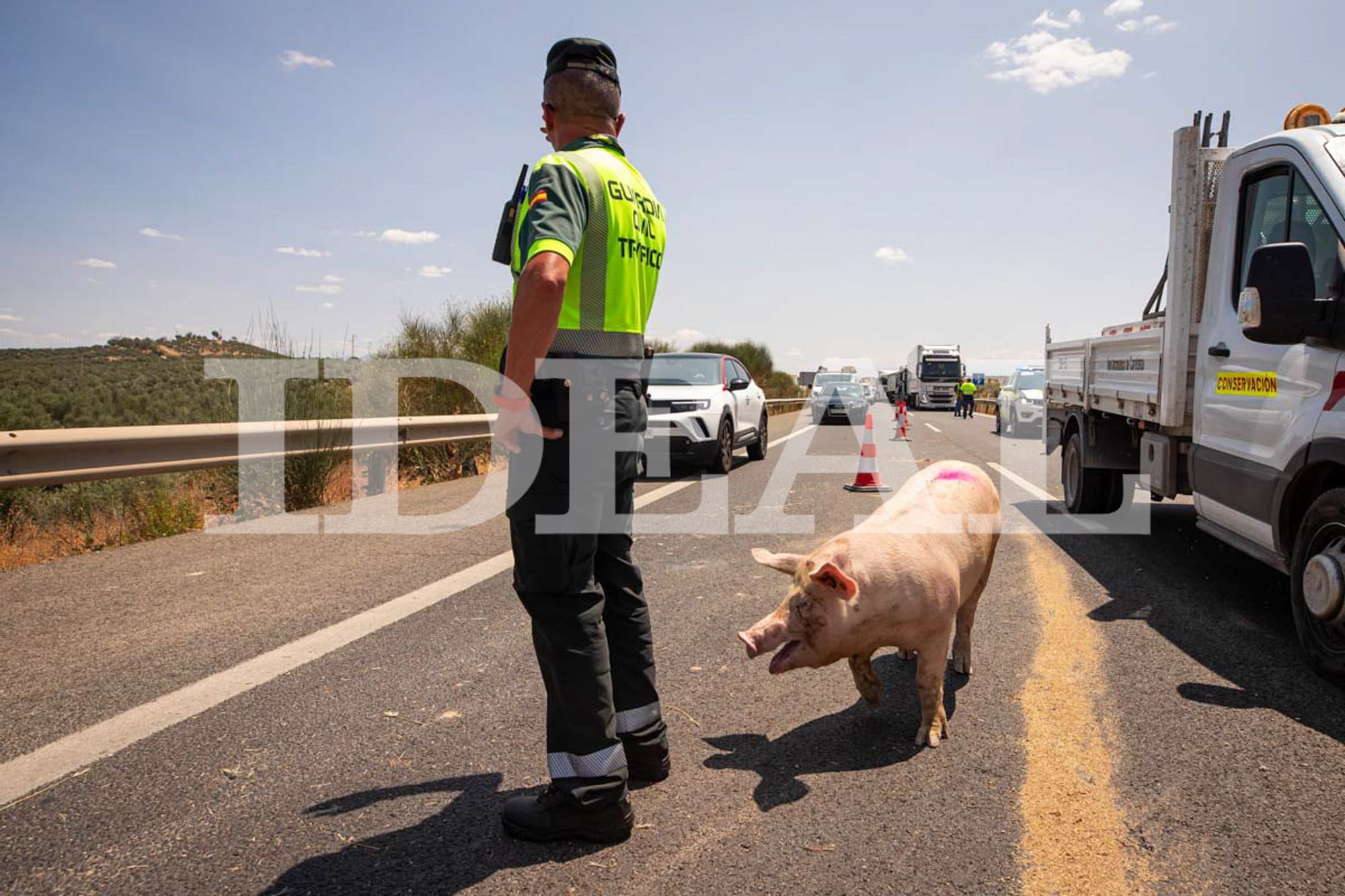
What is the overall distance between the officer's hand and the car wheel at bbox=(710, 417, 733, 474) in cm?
928

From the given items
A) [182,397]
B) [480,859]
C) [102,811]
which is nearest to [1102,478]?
[480,859]

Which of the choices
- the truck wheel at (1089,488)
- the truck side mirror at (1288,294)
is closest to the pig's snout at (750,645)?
the truck side mirror at (1288,294)

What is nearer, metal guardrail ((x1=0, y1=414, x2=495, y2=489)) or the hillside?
metal guardrail ((x1=0, y1=414, x2=495, y2=489))

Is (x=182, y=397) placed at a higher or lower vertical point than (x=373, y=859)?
higher

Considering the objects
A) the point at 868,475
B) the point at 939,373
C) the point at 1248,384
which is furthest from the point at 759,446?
the point at 939,373

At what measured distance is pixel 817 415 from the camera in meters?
28.0

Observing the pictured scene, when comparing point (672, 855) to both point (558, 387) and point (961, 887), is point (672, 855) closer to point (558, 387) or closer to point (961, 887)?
point (961, 887)

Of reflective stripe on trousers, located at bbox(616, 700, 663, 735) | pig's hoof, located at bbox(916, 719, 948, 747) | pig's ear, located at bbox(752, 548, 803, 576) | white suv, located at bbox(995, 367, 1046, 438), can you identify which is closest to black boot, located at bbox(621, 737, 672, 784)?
reflective stripe on trousers, located at bbox(616, 700, 663, 735)

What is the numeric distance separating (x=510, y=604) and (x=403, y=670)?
1115 millimetres

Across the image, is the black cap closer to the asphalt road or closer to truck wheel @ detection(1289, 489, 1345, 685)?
the asphalt road

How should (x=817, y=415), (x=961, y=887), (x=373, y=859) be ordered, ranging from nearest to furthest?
(x=961, y=887), (x=373, y=859), (x=817, y=415)

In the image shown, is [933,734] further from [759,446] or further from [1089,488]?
[759,446]

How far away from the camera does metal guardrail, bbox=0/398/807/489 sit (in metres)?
5.60

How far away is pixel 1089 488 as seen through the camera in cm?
806
